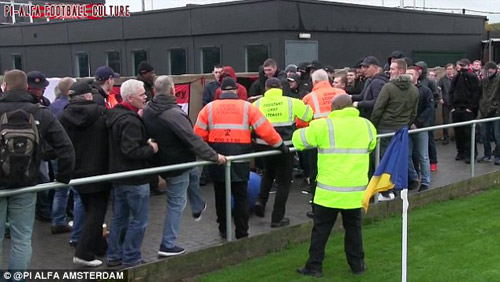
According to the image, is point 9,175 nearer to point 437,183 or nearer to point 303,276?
point 303,276

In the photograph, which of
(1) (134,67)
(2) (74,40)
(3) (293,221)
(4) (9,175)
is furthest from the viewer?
(2) (74,40)

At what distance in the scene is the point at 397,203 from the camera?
8.39 m

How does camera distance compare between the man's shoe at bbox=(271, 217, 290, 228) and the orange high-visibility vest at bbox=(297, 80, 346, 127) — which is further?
the orange high-visibility vest at bbox=(297, 80, 346, 127)

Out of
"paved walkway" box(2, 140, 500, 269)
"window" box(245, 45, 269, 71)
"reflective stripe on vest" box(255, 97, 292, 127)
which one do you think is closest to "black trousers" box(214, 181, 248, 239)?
"paved walkway" box(2, 140, 500, 269)

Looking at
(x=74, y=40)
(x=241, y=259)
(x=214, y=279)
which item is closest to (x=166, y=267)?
(x=214, y=279)

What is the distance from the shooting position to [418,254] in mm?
6637

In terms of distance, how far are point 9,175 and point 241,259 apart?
2.76 metres

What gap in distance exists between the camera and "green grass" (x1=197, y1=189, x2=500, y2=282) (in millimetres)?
5980

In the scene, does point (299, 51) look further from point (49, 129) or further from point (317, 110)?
point (49, 129)

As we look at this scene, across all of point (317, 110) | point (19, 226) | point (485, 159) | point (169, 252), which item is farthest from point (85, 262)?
point (485, 159)

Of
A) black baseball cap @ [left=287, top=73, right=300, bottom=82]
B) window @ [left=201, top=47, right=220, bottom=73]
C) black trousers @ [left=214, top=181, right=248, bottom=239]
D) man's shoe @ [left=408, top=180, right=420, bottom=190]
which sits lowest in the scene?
man's shoe @ [left=408, top=180, right=420, bottom=190]

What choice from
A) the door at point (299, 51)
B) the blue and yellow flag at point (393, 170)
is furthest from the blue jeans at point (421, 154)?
the door at point (299, 51)

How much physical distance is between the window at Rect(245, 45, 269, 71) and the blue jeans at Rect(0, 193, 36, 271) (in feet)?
40.0

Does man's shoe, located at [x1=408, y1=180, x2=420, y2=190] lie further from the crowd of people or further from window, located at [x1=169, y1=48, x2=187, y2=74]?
window, located at [x1=169, y1=48, x2=187, y2=74]
